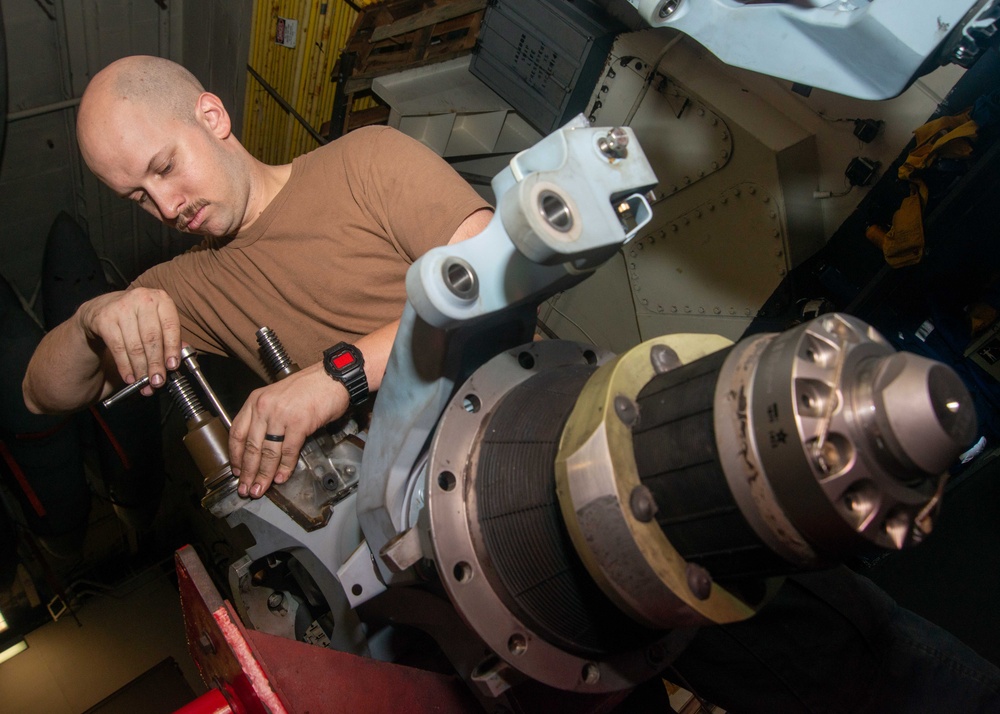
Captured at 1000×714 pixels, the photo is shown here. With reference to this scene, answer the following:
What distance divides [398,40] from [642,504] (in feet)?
14.4

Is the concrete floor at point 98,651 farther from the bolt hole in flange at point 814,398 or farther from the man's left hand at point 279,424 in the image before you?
the bolt hole in flange at point 814,398

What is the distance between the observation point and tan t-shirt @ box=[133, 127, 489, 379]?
5.74ft

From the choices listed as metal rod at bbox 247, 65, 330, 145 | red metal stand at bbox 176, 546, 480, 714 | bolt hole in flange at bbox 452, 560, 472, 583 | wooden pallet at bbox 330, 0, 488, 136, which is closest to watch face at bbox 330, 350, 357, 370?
red metal stand at bbox 176, 546, 480, 714

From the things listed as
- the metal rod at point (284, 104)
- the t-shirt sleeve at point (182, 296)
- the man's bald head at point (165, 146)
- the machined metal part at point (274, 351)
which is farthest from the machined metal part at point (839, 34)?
the metal rod at point (284, 104)

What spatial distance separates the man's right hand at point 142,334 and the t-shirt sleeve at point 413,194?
0.63 metres

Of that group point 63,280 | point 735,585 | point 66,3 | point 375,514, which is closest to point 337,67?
point 66,3

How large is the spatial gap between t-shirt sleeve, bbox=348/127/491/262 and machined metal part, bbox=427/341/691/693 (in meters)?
0.70

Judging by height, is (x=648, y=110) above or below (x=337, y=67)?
above

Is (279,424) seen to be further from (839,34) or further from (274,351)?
(839,34)

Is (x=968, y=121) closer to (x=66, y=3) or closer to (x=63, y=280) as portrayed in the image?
(x=66, y=3)

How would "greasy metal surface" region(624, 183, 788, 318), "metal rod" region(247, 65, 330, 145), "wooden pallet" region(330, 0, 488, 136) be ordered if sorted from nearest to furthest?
"greasy metal surface" region(624, 183, 788, 318), "wooden pallet" region(330, 0, 488, 136), "metal rod" region(247, 65, 330, 145)

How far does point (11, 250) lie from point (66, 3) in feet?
5.18

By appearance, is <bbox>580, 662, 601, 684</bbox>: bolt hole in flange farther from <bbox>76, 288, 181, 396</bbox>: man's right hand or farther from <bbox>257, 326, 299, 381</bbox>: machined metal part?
<bbox>76, 288, 181, 396</bbox>: man's right hand

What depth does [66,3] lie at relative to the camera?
305 cm
